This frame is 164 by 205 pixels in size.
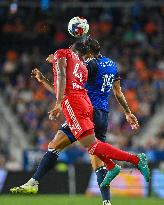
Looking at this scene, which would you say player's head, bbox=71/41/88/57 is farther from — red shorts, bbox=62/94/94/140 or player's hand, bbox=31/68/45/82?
red shorts, bbox=62/94/94/140

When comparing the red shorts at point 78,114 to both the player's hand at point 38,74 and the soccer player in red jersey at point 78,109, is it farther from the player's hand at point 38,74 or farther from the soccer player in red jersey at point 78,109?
the player's hand at point 38,74

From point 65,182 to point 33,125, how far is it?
5.75m

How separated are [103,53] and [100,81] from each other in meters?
15.4

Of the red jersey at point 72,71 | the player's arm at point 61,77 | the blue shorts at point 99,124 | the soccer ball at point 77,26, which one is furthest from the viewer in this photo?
the blue shorts at point 99,124

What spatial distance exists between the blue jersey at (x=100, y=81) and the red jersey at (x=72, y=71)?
0.68 meters

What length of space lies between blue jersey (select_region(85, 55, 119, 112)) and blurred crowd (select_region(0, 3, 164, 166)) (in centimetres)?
Result: 1112

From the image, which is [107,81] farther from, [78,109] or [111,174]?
Result: [111,174]

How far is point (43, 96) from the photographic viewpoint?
1046 inches

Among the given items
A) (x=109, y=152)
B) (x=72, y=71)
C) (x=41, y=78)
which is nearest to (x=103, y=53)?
(x=41, y=78)

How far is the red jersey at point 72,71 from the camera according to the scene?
1203 cm

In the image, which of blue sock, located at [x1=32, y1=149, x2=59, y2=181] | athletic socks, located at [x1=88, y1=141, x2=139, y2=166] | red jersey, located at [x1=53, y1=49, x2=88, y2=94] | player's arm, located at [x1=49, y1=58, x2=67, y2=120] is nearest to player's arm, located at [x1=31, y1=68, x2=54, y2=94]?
red jersey, located at [x1=53, y1=49, x2=88, y2=94]

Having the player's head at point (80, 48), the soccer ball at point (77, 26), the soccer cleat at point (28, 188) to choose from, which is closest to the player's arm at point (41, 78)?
the player's head at point (80, 48)

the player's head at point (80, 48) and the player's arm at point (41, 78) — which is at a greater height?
the player's head at point (80, 48)

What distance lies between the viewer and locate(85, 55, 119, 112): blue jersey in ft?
42.3
